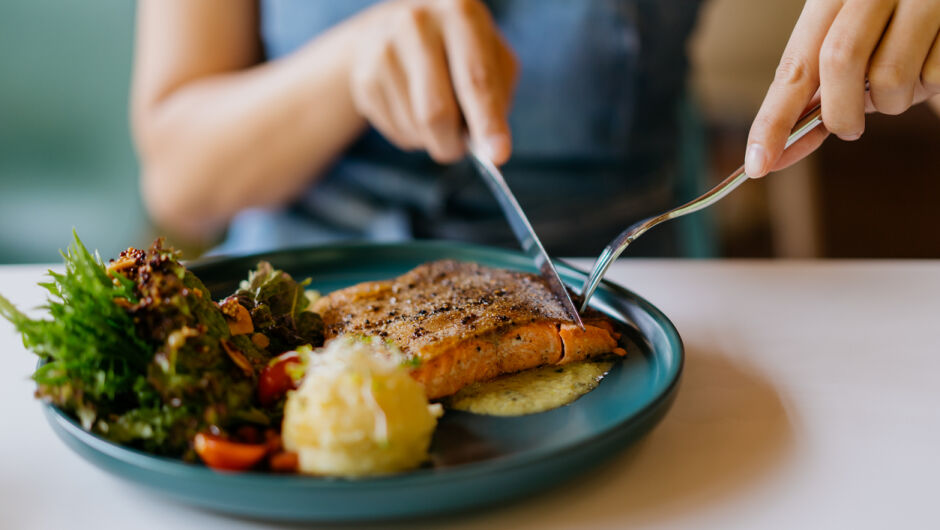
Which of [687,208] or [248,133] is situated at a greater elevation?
[248,133]

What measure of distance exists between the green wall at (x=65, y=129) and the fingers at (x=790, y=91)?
10.4 feet

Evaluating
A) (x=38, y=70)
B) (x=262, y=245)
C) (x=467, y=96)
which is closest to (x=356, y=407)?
(x=467, y=96)

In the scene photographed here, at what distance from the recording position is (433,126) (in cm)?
188

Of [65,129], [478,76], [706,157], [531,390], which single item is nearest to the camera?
[531,390]

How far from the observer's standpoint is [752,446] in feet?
3.64

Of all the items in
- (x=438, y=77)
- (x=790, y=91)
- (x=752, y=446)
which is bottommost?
(x=752, y=446)

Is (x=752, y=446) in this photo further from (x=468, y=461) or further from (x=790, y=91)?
(x=790, y=91)

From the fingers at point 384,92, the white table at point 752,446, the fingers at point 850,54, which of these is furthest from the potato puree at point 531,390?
the fingers at point 384,92

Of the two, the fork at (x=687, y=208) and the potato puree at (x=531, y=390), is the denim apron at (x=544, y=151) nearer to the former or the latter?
the fork at (x=687, y=208)

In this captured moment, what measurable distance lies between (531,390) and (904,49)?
2.66 ft

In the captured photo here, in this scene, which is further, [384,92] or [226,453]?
[384,92]

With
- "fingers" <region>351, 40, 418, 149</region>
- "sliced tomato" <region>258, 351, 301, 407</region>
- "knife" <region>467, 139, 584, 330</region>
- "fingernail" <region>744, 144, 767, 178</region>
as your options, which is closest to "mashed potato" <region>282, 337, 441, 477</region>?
"sliced tomato" <region>258, 351, 301, 407</region>

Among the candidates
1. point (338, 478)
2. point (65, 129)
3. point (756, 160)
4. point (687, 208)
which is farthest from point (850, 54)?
point (65, 129)

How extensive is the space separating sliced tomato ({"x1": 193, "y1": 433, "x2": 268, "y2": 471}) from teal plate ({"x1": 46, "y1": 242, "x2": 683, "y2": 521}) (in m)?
0.02
